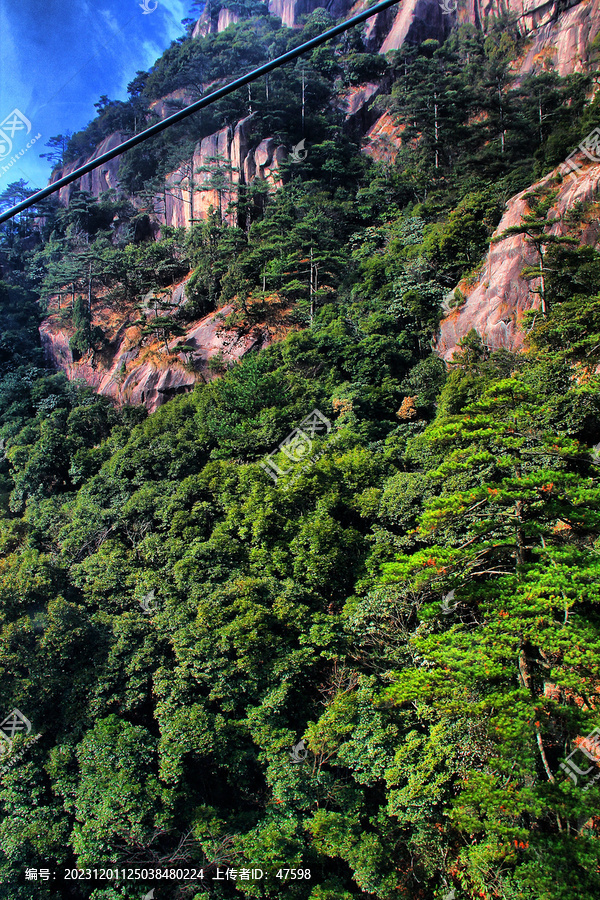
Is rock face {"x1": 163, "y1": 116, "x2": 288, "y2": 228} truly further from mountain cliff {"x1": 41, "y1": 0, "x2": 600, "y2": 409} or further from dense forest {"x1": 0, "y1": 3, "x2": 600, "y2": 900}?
dense forest {"x1": 0, "y1": 3, "x2": 600, "y2": 900}

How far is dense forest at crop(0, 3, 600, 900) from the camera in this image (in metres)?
6.26

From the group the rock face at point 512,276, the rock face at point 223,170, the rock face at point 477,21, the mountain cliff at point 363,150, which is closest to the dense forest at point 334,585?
the rock face at point 512,276

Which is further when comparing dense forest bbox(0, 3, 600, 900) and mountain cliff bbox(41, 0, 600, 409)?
mountain cliff bbox(41, 0, 600, 409)

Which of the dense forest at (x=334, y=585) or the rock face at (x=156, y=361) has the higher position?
the rock face at (x=156, y=361)

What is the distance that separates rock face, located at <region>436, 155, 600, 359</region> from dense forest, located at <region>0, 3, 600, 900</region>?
48 centimetres

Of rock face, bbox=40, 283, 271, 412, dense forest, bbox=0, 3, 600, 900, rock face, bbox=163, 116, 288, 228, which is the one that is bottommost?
dense forest, bbox=0, 3, 600, 900

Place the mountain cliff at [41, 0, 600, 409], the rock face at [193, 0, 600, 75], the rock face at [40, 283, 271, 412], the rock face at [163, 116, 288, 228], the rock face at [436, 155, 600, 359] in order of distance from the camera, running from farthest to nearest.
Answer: the rock face at [163, 116, 288, 228]
the rock face at [193, 0, 600, 75]
the rock face at [40, 283, 271, 412]
the mountain cliff at [41, 0, 600, 409]
the rock face at [436, 155, 600, 359]

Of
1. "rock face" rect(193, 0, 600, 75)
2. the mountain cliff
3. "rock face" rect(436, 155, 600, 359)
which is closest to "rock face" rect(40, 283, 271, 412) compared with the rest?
the mountain cliff

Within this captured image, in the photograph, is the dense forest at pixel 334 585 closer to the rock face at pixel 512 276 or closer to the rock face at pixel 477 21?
the rock face at pixel 512 276

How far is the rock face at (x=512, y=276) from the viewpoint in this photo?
1464 cm

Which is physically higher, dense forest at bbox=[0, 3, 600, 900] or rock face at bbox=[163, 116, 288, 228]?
rock face at bbox=[163, 116, 288, 228]

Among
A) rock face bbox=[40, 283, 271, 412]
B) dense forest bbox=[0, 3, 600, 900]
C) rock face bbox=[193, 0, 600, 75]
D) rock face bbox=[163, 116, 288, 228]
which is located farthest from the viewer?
rock face bbox=[163, 116, 288, 228]

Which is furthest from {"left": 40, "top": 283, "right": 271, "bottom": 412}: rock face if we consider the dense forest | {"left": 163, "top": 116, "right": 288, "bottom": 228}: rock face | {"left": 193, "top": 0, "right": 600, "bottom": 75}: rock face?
{"left": 193, "top": 0, "right": 600, "bottom": 75}: rock face

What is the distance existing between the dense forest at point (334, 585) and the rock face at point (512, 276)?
0.48 metres
